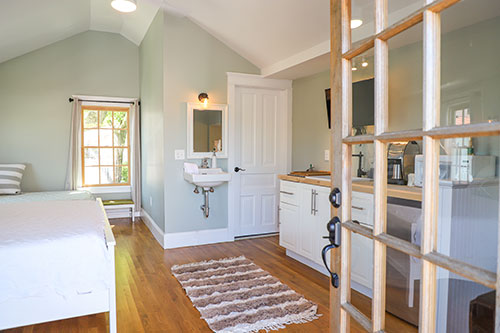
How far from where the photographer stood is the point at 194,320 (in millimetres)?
2520

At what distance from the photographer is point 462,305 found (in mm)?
704

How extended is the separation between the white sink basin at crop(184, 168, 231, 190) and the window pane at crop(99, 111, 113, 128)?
2638 millimetres

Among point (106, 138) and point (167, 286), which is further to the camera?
point (106, 138)

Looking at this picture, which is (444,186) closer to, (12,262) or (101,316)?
(12,262)

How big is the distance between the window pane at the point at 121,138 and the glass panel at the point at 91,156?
374mm

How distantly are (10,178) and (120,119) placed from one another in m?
1.96

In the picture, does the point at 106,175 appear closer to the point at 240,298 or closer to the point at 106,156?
the point at 106,156

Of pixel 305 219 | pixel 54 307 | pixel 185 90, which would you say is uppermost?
pixel 185 90

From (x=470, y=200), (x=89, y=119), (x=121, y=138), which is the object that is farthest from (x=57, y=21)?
(x=470, y=200)

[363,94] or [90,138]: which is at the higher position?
[90,138]

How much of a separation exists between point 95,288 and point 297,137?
11.3 ft

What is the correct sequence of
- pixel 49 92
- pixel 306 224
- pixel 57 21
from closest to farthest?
1. pixel 306 224
2. pixel 57 21
3. pixel 49 92

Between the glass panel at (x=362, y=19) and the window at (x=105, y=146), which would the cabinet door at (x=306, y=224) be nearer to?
the glass panel at (x=362, y=19)

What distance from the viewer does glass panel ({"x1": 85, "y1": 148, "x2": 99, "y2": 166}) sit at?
239 inches
